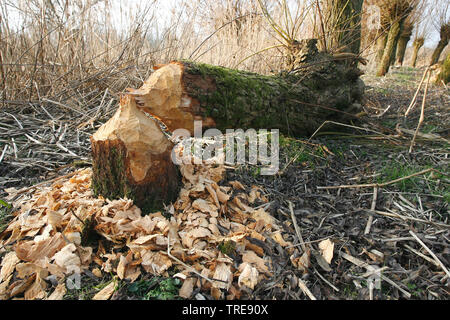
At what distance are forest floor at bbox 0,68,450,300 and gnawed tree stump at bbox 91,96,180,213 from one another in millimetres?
495

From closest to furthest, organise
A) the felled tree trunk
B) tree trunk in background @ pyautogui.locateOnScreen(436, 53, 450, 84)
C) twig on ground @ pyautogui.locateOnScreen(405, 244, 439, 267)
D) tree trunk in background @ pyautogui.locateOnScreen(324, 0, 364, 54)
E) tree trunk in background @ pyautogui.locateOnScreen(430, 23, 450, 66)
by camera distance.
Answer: twig on ground @ pyautogui.locateOnScreen(405, 244, 439, 267) < the felled tree trunk < tree trunk in background @ pyautogui.locateOnScreen(324, 0, 364, 54) < tree trunk in background @ pyautogui.locateOnScreen(436, 53, 450, 84) < tree trunk in background @ pyautogui.locateOnScreen(430, 23, 450, 66)

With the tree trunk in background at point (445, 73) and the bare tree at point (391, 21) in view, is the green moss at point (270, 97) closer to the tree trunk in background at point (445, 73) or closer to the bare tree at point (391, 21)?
the tree trunk in background at point (445, 73)

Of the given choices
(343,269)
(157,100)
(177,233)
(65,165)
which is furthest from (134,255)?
(65,165)

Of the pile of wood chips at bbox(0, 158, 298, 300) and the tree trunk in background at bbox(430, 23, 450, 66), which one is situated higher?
the tree trunk in background at bbox(430, 23, 450, 66)

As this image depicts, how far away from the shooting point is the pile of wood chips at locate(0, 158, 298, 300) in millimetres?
1241

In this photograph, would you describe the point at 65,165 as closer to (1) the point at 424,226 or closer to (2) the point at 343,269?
(2) the point at 343,269

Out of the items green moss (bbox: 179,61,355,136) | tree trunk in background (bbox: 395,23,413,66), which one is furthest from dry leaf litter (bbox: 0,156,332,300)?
tree trunk in background (bbox: 395,23,413,66)

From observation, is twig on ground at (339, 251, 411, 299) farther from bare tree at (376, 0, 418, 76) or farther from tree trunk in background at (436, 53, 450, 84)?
bare tree at (376, 0, 418, 76)

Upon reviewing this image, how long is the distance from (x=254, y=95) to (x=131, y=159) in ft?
3.70

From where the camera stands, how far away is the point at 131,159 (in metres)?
1.50

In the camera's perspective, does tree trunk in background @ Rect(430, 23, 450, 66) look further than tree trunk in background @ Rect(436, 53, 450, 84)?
Yes

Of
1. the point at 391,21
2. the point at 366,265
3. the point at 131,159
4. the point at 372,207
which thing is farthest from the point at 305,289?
the point at 391,21

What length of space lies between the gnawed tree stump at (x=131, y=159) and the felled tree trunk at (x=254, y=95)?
0.44ft

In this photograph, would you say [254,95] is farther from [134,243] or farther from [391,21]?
[391,21]
